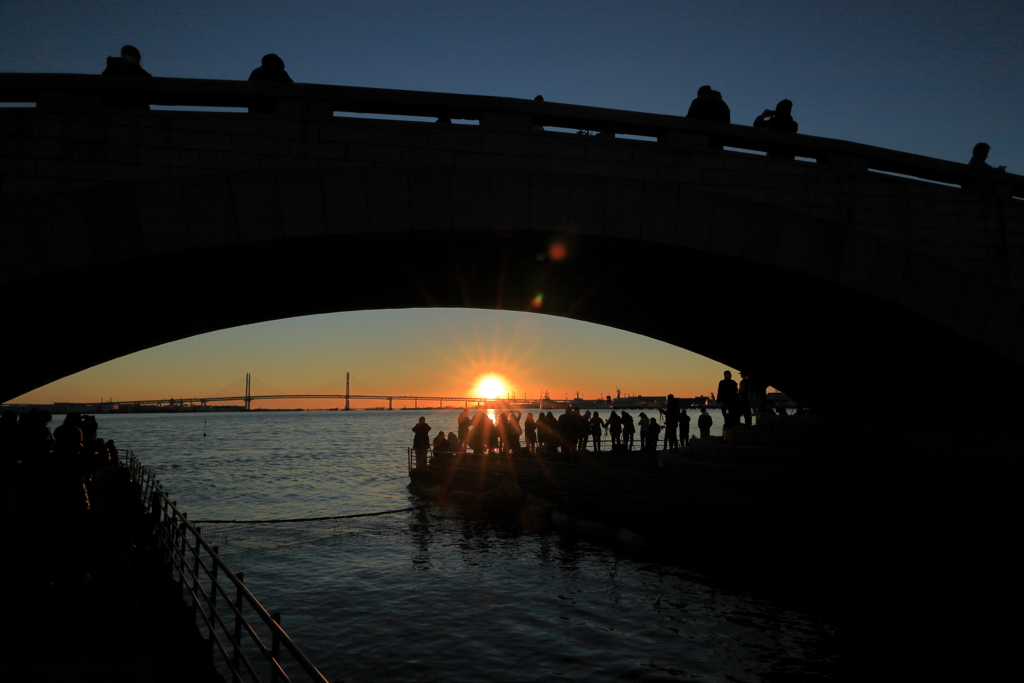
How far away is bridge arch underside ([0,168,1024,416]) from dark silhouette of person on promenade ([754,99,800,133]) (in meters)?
2.62

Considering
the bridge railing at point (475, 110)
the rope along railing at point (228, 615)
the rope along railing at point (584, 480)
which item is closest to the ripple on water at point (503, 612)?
the rope along railing at point (228, 615)

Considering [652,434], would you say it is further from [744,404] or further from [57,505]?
[57,505]

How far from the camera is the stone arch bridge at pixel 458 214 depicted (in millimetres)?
8258

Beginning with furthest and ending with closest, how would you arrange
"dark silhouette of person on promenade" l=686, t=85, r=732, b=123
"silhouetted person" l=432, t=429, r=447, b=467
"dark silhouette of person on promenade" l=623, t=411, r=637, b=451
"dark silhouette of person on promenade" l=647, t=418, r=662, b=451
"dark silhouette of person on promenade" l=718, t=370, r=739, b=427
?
"dark silhouette of person on promenade" l=623, t=411, r=637, b=451
"dark silhouette of person on promenade" l=647, t=418, r=662, b=451
"silhouetted person" l=432, t=429, r=447, b=467
"dark silhouette of person on promenade" l=718, t=370, r=739, b=427
"dark silhouette of person on promenade" l=686, t=85, r=732, b=123

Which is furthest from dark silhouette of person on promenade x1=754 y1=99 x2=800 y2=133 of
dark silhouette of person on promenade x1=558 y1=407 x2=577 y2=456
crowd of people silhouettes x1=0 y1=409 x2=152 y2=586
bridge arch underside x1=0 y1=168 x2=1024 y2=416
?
dark silhouette of person on promenade x1=558 y1=407 x2=577 y2=456

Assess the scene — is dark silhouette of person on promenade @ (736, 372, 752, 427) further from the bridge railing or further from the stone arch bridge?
the bridge railing

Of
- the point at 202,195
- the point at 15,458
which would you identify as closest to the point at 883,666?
the point at 202,195

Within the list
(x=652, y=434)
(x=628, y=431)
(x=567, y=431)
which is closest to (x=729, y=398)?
(x=567, y=431)

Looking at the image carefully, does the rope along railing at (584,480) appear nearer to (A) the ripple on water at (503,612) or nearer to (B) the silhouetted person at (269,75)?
(A) the ripple on water at (503,612)

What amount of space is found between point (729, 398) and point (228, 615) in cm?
1387

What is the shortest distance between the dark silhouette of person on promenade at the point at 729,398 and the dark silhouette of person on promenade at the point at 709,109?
27.9 ft

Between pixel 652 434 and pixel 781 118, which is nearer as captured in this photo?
pixel 781 118

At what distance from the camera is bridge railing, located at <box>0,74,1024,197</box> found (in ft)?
27.8

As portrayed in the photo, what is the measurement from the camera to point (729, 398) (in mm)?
18312
